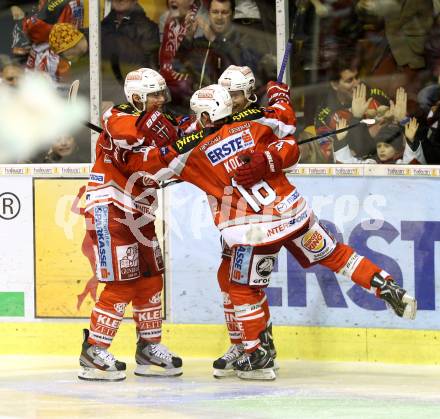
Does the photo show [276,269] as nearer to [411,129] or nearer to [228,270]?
[228,270]

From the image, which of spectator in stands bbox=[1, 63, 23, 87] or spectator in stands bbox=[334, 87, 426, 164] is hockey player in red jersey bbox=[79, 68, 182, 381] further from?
spectator in stands bbox=[1, 63, 23, 87]

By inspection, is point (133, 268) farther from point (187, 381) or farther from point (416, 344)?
point (416, 344)

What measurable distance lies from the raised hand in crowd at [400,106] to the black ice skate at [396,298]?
42.8 inches

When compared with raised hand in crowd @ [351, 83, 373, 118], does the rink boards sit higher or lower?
lower

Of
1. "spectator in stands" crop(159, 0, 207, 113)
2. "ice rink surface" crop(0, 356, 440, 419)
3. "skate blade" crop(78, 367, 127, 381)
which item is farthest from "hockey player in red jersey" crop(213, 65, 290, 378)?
"spectator in stands" crop(159, 0, 207, 113)

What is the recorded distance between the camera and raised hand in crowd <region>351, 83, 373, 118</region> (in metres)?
7.49

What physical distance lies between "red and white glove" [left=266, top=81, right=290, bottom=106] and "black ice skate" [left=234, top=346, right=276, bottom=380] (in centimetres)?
125

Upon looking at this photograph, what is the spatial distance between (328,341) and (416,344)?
477mm

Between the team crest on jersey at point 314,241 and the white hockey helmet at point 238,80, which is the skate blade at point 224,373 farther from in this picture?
the white hockey helmet at point 238,80

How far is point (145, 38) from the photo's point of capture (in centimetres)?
798

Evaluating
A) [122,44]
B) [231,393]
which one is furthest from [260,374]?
[122,44]

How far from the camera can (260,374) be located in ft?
22.5

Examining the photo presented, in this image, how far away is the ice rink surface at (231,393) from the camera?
19.8 feet

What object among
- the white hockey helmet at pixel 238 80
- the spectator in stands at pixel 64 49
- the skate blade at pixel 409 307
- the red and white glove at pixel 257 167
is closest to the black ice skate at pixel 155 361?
the red and white glove at pixel 257 167
